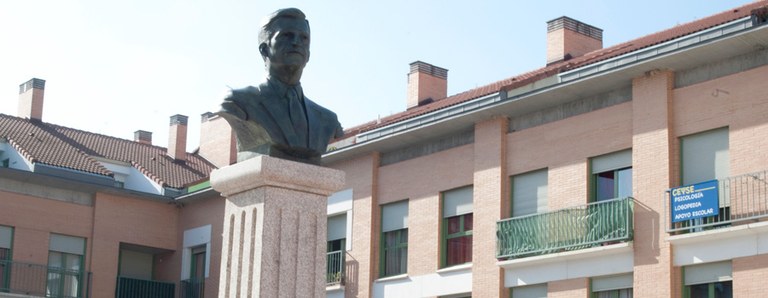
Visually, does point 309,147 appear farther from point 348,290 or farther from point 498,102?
point 348,290

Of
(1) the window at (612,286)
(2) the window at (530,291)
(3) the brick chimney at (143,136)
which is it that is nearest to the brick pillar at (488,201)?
(2) the window at (530,291)

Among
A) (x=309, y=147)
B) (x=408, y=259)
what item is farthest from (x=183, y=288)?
(x=309, y=147)

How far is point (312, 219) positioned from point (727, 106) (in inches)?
587

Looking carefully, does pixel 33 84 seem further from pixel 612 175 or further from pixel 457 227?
pixel 612 175

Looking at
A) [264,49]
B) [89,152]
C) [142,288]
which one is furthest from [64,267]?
[264,49]

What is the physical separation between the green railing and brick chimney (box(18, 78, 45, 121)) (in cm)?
2250

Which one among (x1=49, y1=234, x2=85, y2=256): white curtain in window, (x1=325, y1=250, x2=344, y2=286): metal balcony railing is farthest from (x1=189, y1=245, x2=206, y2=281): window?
(x1=325, y1=250, x2=344, y2=286): metal balcony railing

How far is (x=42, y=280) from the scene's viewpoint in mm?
38406

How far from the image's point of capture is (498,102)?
98.4 feet

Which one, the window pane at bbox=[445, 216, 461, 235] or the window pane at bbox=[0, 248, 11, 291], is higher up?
the window pane at bbox=[445, 216, 461, 235]

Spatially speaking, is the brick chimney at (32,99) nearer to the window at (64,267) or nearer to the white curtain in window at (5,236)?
the window at (64,267)

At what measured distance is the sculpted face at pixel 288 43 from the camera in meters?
12.8

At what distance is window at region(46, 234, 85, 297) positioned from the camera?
38.9 metres

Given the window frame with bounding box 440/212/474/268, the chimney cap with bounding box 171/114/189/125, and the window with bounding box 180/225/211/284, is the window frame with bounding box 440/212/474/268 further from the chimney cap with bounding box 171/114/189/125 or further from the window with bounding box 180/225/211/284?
the chimney cap with bounding box 171/114/189/125
